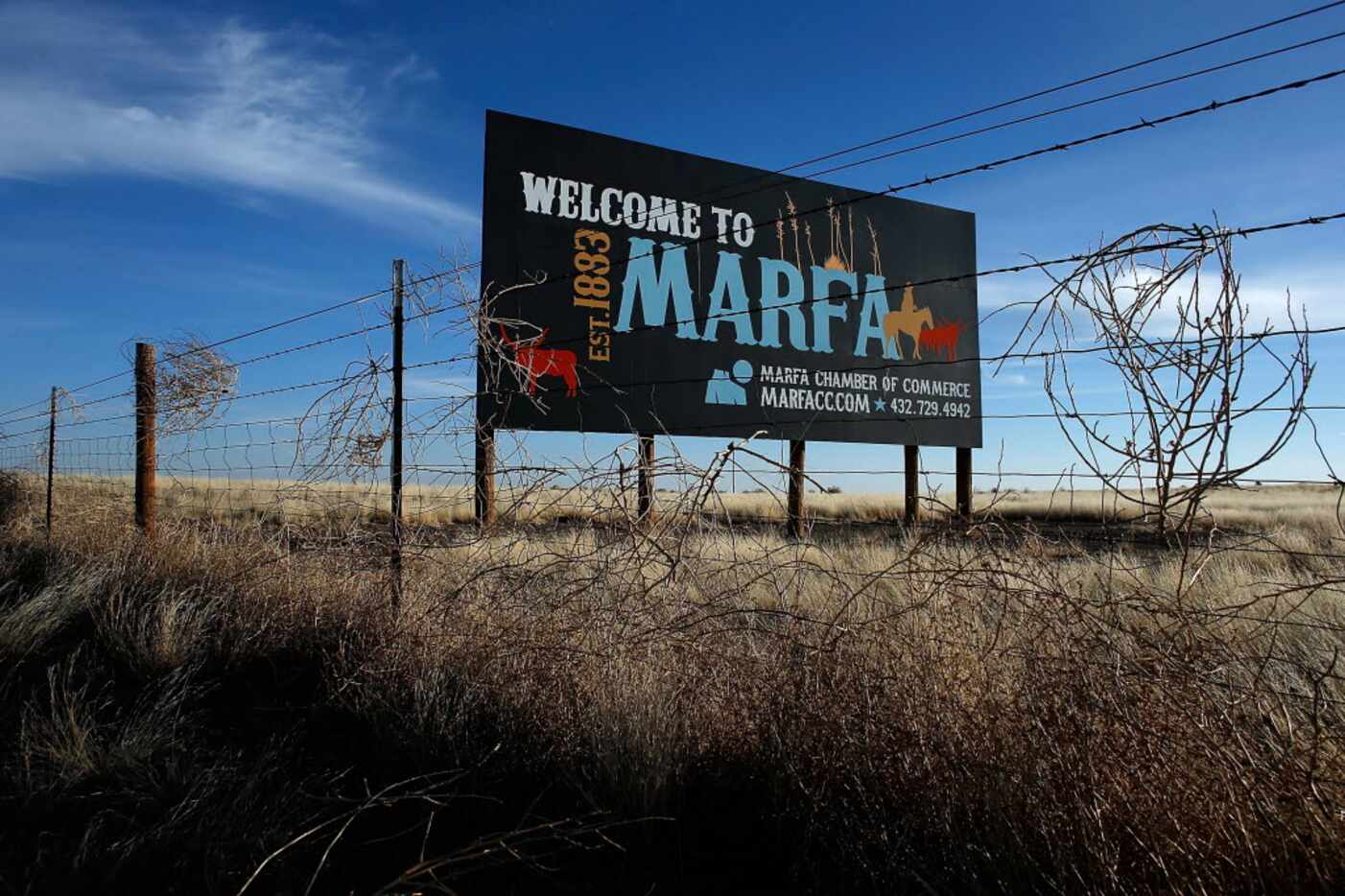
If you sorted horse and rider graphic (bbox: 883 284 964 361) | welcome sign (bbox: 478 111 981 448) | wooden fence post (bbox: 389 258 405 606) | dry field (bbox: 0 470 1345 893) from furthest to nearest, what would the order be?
1. horse and rider graphic (bbox: 883 284 964 361)
2. welcome sign (bbox: 478 111 981 448)
3. wooden fence post (bbox: 389 258 405 606)
4. dry field (bbox: 0 470 1345 893)

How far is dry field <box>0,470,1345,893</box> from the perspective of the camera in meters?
2.58

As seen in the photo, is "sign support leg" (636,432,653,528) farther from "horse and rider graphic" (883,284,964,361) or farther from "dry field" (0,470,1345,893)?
"horse and rider graphic" (883,284,964,361)

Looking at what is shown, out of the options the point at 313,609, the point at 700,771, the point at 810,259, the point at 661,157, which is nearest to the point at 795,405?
the point at 810,259

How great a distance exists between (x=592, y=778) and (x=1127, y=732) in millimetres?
1991

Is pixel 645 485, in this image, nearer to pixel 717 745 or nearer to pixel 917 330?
pixel 717 745

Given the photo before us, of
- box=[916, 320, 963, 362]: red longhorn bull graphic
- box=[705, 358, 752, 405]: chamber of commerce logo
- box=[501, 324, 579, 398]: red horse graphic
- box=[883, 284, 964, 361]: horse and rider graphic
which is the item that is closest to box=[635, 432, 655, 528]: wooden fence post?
box=[501, 324, 579, 398]: red horse graphic

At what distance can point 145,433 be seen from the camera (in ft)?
32.7

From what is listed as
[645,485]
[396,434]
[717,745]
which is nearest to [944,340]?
[396,434]

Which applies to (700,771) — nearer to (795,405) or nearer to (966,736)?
(966,736)

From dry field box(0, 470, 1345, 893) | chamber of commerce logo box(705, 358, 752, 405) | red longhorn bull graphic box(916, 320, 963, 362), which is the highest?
red longhorn bull graphic box(916, 320, 963, 362)

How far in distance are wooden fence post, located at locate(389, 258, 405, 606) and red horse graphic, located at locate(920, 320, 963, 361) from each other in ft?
38.4

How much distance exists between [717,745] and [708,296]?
33.7 feet

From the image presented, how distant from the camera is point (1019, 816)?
2744 mm

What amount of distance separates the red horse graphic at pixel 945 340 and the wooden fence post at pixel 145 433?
11.9m
